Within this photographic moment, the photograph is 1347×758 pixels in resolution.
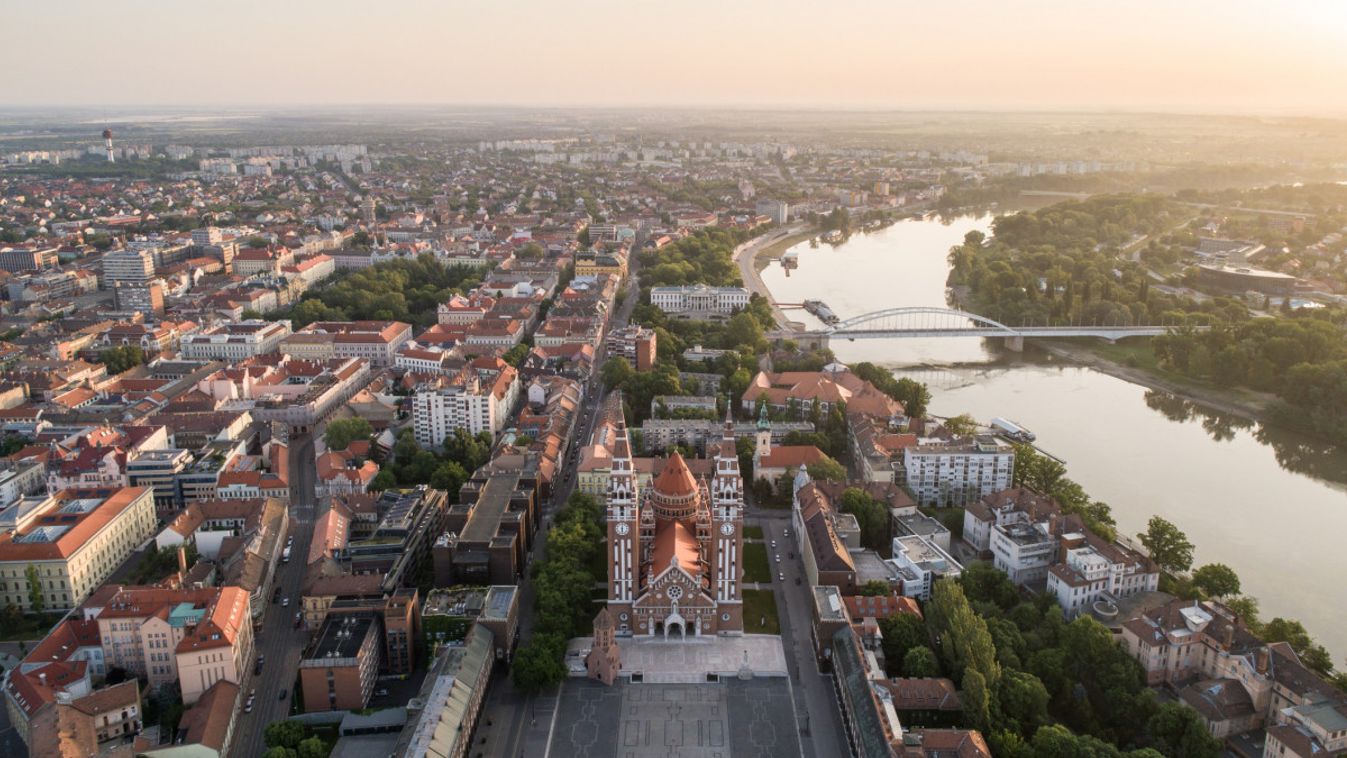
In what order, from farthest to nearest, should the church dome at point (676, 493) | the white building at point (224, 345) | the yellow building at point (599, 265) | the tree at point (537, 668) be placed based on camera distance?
1. the yellow building at point (599, 265)
2. the white building at point (224, 345)
3. the church dome at point (676, 493)
4. the tree at point (537, 668)

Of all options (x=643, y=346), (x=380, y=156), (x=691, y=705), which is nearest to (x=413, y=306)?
(x=643, y=346)

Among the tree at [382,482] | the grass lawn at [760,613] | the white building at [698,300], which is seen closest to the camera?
the grass lawn at [760,613]

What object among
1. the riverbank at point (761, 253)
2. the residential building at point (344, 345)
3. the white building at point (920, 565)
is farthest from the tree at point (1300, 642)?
the residential building at point (344, 345)

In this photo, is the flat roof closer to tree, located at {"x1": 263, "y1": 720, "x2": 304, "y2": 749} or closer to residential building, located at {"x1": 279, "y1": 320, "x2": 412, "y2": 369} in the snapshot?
tree, located at {"x1": 263, "y1": 720, "x2": 304, "y2": 749}

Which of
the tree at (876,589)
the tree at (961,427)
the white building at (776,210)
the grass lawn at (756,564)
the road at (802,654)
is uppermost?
the white building at (776,210)

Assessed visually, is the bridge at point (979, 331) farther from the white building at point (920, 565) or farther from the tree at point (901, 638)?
the tree at point (901, 638)

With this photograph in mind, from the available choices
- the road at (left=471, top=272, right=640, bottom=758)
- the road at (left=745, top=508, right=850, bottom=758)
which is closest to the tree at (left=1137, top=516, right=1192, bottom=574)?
the road at (left=745, top=508, right=850, bottom=758)
